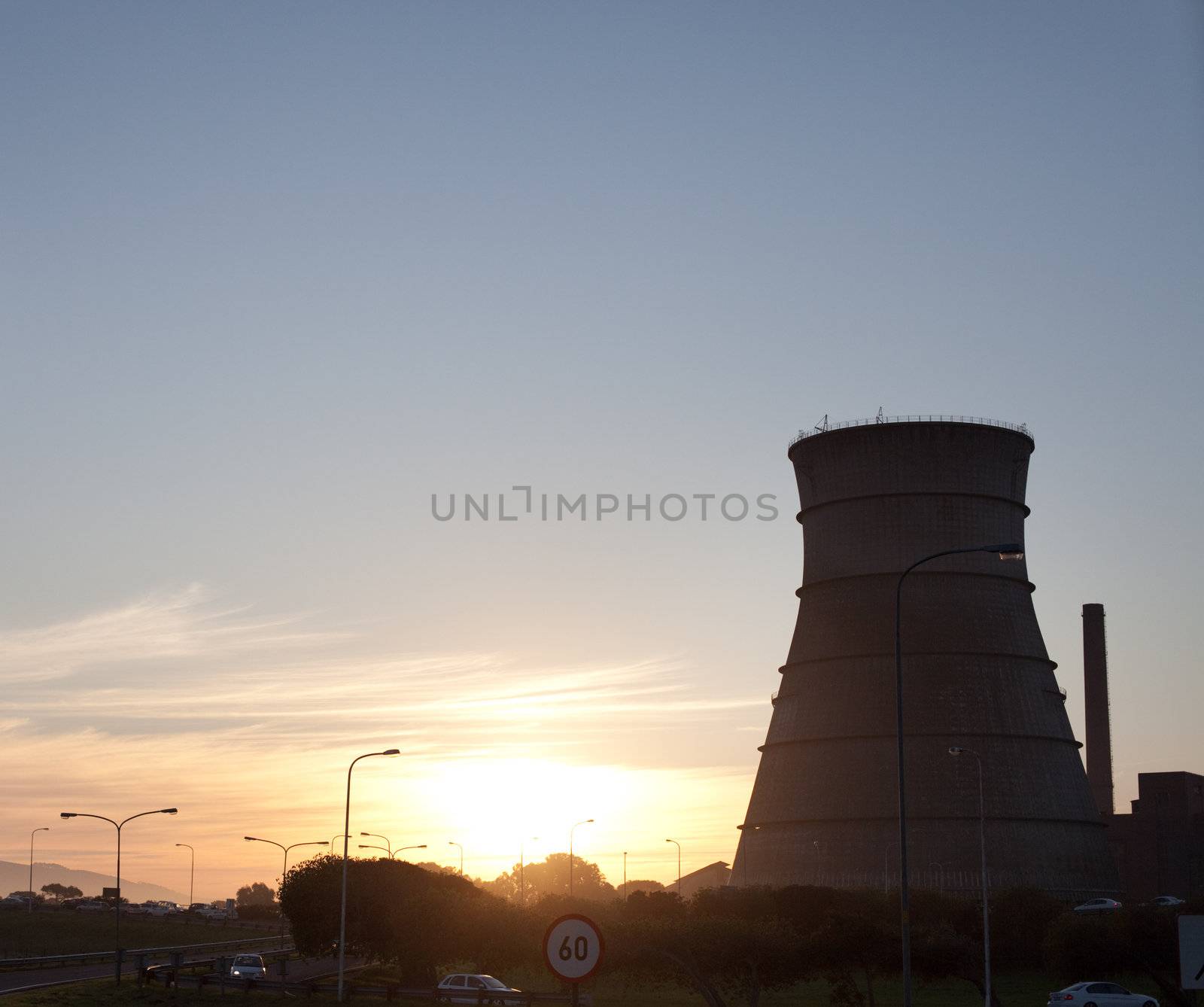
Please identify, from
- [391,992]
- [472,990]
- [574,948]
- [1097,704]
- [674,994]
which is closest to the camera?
[574,948]

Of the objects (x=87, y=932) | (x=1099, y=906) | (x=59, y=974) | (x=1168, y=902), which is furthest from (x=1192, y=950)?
(x=87, y=932)

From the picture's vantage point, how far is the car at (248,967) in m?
55.7

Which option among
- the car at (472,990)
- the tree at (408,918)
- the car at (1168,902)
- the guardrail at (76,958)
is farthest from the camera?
the car at (1168,902)

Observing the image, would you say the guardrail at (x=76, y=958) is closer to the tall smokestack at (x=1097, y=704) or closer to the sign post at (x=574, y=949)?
the sign post at (x=574, y=949)

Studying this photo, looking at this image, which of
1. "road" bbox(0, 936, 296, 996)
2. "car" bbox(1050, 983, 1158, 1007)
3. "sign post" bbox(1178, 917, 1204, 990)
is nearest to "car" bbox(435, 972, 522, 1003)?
"road" bbox(0, 936, 296, 996)

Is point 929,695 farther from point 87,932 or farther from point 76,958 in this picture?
point 87,932

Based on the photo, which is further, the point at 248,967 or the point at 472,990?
the point at 248,967

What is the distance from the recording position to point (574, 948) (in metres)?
10.1

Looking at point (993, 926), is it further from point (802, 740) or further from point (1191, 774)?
point (1191, 774)

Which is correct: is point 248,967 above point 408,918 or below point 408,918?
below

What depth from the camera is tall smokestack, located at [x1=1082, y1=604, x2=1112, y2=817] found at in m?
99.1

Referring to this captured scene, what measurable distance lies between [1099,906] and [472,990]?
38.6 meters

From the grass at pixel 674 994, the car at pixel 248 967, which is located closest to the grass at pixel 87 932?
the car at pixel 248 967

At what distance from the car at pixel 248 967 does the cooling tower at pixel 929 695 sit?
2834 centimetres
